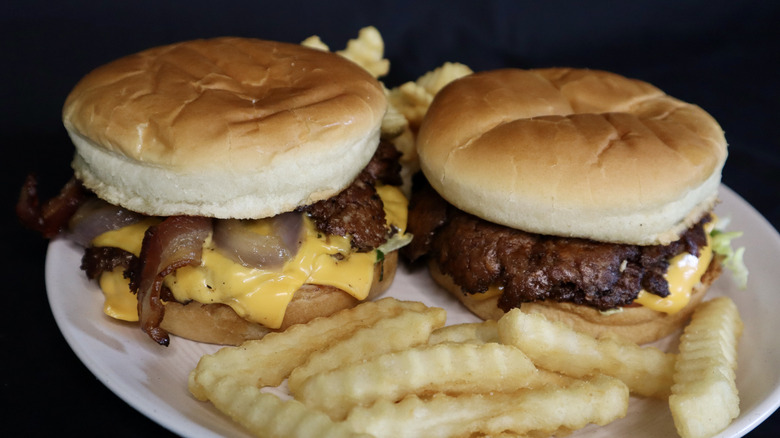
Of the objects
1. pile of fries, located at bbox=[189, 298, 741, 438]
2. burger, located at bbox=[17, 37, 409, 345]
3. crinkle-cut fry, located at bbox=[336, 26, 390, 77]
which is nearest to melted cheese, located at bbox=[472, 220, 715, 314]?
pile of fries, located at bbox=[189, 298, 741, 438]

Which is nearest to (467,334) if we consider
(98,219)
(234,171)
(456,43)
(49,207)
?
(234,171)

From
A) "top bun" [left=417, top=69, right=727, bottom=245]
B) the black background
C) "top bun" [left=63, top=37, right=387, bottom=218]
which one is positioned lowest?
the black background

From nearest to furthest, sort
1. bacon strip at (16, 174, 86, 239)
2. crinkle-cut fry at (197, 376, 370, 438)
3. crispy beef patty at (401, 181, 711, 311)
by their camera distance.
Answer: crinkle-cut fry at (197, 376, 370, 438) → crispy beef patty at (401, 181, 711, 311) → bacon strip at (16, 174, 86, 239)

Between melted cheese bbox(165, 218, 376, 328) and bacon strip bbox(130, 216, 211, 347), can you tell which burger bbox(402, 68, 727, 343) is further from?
bacon strip bbox(130, 216, 211, 347)

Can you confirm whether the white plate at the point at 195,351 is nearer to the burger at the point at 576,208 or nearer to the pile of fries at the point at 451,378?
the pile of fries at the point at 451,378

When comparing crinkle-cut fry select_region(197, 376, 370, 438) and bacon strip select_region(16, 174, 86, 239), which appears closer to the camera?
crinkle-cut fry select_region(197, 376, 370, 438)

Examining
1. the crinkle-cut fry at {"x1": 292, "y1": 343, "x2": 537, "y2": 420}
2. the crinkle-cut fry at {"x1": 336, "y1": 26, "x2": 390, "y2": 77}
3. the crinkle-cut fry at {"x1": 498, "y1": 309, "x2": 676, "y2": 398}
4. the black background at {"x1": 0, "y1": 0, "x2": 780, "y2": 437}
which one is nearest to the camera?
the crinkle-cut fry at {"x1": 292, "y1": 343, "x2": 537, "y2": 420}
